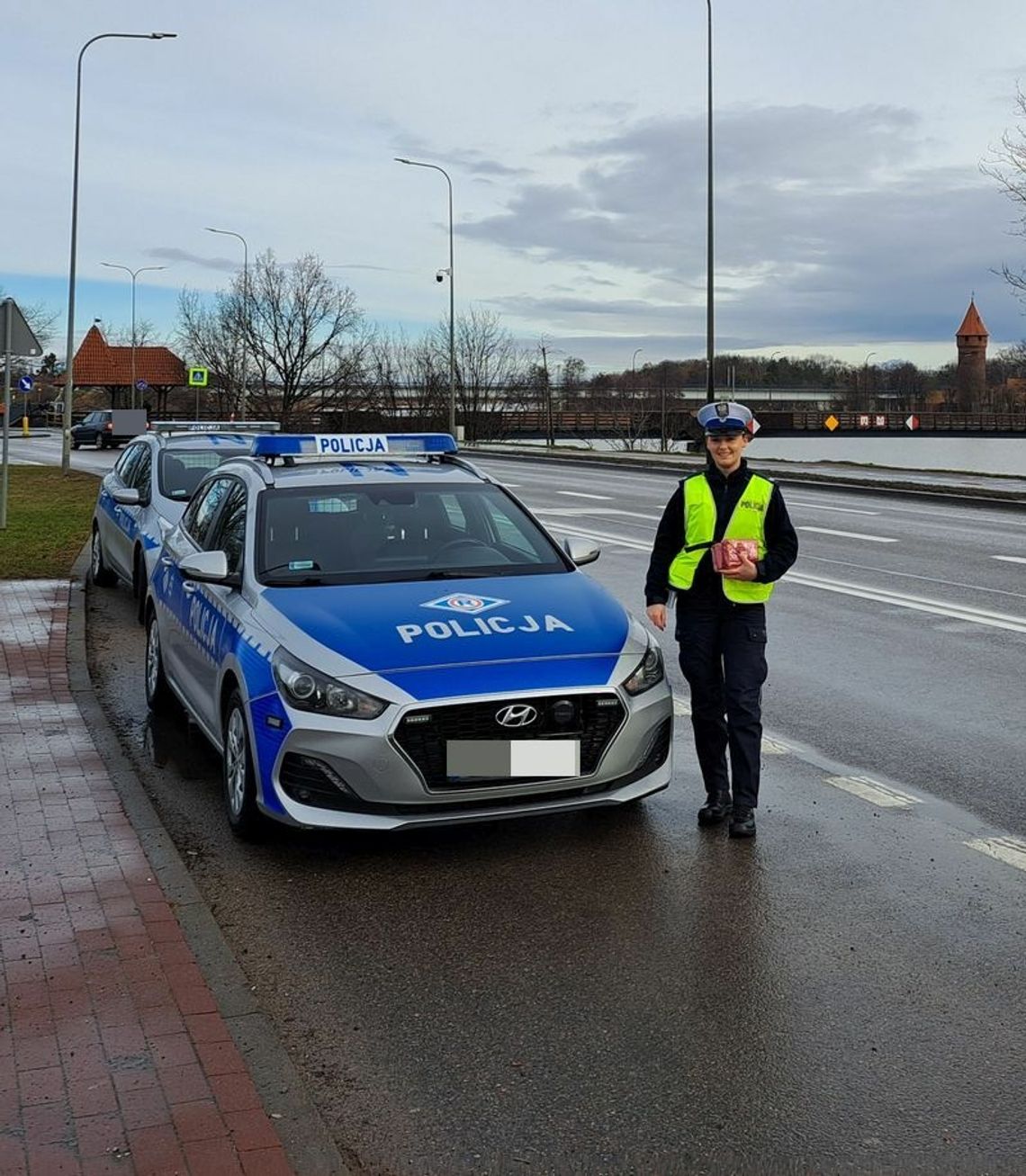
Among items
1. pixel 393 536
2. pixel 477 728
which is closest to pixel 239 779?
pixel 477 728

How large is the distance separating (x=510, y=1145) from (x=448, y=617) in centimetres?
256

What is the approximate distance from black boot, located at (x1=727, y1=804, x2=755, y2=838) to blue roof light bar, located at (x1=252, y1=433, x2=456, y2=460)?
2621 millimetres

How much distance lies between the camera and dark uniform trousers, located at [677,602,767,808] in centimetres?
563

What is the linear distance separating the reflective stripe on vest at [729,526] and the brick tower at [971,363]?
117m

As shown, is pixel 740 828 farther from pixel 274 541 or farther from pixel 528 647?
pixel 274 541

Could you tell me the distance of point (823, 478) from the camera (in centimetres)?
3041

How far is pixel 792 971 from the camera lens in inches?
169

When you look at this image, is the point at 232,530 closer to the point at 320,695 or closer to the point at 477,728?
the point at 320,695

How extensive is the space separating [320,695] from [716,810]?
1790 mm

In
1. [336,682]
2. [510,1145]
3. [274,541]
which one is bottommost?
[510,1145]

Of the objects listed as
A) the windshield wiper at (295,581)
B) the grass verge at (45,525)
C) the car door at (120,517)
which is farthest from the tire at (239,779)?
the grass verge at (45,525)

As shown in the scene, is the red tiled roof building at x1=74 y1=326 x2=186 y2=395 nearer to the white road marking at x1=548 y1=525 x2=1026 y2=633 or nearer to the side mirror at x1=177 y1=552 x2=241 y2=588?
the white road marking at x1=548 y1=525 x2=1026 y2=633

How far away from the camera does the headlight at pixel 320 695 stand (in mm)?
5031

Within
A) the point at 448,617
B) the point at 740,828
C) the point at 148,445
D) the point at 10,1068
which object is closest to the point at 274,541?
the point at 448,617
